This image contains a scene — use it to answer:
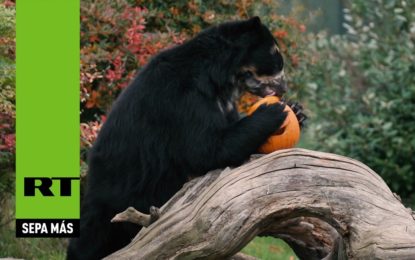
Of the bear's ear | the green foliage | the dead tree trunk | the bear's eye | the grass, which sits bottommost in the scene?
the grass

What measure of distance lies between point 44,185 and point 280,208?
159cm

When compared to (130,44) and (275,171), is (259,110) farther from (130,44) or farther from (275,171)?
(130,44)

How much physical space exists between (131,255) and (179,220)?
0.35m

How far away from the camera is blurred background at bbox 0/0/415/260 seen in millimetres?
6734

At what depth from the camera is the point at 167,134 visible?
4926 millimetres

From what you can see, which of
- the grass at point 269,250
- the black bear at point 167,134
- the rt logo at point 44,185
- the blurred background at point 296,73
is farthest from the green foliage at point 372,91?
the rt logo at point 44,185

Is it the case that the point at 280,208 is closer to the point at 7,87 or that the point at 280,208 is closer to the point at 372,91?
the point at 7,87

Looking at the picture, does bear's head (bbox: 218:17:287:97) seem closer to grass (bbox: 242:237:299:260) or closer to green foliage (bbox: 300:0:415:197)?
grass (bbox: 242:237:299:260)

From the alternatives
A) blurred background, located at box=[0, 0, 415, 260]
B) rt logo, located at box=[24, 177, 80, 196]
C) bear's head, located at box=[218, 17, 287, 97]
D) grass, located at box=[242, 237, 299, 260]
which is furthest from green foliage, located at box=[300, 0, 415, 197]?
rt logo, located at box=[24, 177, 80, 196]

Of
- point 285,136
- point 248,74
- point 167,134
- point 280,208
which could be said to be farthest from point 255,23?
point 280,208

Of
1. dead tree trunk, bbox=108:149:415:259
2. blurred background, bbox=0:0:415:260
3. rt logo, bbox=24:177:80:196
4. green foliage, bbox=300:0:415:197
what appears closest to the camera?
dead tree trunk, bbox=108:149:415:259

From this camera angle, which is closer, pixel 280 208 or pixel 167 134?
pixel 280 208

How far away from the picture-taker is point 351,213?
13.9 feet

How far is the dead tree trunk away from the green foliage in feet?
14.8
